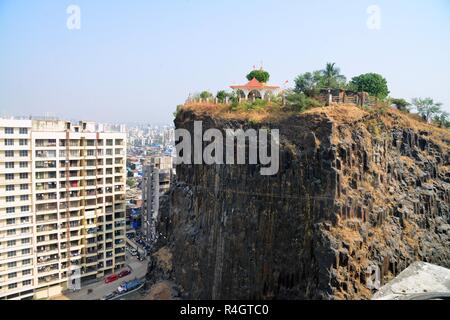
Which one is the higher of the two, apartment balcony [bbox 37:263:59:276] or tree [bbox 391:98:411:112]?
tree [bbox 391:98:411:112]

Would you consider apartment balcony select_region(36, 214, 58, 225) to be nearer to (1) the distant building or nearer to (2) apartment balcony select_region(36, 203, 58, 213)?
(2) apartment balcony select_region(36, 203, 58, 213)

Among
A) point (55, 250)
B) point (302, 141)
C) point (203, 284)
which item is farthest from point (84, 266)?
point (302, 141)

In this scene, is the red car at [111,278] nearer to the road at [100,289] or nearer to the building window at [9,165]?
the road at [100,289]

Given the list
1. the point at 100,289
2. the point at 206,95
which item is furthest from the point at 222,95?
the point at 100,289

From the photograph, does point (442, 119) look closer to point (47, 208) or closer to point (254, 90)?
point (254, 90)

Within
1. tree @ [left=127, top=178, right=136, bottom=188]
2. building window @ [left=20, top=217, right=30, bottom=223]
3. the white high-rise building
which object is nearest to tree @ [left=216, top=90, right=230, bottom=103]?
the white high-rise building

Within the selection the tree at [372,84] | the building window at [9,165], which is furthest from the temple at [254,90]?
the building window at [9,165]
